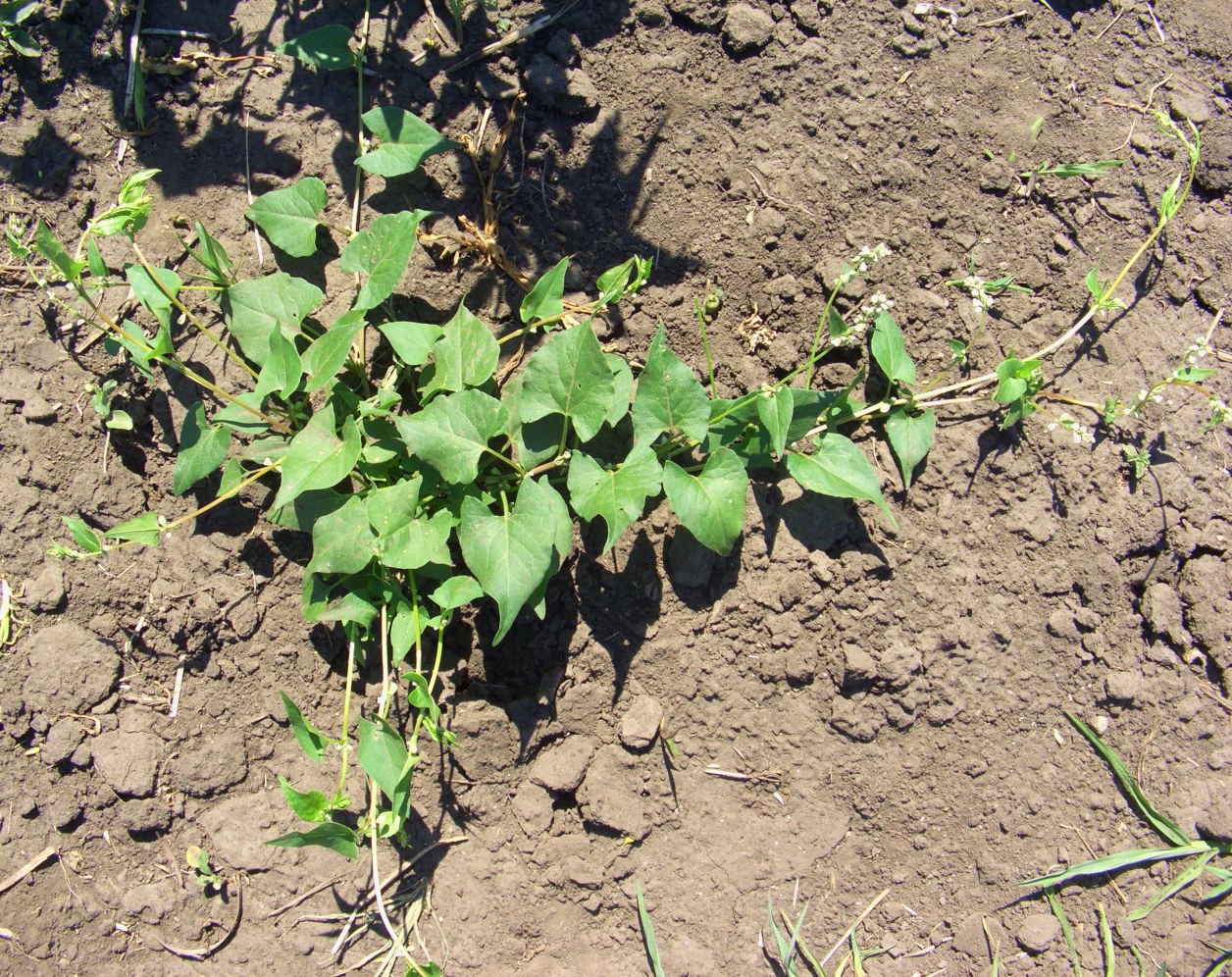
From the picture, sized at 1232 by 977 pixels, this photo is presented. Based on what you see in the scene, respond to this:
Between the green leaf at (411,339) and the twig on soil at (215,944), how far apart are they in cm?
176

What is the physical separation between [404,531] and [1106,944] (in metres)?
2.65

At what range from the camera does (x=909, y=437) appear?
104 inches

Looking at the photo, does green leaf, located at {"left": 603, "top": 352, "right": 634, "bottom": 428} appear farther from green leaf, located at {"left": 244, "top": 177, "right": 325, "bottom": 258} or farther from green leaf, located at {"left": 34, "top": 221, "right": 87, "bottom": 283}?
green leaf, located at {"left": 34, "top": 221, "right": 87, "bottom": 283}

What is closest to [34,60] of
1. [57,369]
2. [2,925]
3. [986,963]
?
[57,369]

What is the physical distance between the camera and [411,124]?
8.30ft

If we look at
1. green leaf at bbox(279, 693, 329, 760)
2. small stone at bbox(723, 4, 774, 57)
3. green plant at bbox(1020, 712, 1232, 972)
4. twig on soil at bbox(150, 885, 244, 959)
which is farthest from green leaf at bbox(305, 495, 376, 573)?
green plant at bbox(1020, 712, 1232, 972)

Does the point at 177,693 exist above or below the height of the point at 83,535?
below

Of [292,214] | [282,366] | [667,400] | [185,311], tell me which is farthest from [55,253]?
[667,400]

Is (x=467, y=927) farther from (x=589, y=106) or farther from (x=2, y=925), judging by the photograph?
(x=589, y=106)

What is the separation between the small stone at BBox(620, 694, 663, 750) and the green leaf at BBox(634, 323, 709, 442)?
868 mm

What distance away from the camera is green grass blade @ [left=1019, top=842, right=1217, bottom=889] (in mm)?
2783

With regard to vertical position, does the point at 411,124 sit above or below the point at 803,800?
above

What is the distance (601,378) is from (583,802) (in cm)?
135

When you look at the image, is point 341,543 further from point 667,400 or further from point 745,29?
point 745,29
